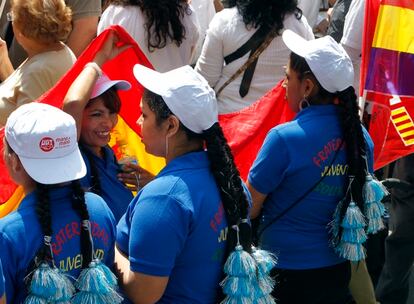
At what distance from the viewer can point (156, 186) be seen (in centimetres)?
238

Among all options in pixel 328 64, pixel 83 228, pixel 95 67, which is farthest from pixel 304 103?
pixel 83 228

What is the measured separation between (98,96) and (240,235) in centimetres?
94

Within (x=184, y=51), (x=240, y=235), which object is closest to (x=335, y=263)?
(x=240, y=235)

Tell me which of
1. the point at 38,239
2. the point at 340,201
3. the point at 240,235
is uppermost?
the point at 38,239

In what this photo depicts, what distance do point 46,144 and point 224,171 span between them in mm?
591

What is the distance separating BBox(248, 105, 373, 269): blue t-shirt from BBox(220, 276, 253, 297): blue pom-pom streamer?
2.18 ft

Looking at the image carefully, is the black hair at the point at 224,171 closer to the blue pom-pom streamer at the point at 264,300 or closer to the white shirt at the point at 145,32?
the blue pom-pom streamer at the point at 264,300

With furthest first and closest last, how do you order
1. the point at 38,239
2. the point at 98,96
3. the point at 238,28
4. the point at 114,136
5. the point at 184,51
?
the point at 184,51, the point at 238,28, the point at 114,136, the point at 98,96, the point at 38,239

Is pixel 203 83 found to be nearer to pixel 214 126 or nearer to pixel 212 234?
pixel 214 126

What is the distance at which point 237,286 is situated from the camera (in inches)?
96.7

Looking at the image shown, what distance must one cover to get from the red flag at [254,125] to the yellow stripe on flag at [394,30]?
2.14 ft

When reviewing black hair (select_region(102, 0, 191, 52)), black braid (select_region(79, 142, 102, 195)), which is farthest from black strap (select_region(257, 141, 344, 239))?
black hair (select_region(102, 0, 191, 52))

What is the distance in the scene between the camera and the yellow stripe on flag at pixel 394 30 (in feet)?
13.1

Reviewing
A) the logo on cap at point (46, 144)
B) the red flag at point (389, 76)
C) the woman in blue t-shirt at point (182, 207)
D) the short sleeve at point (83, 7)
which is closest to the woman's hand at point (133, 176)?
the woman in blue t-shirt at point (182, 207)
